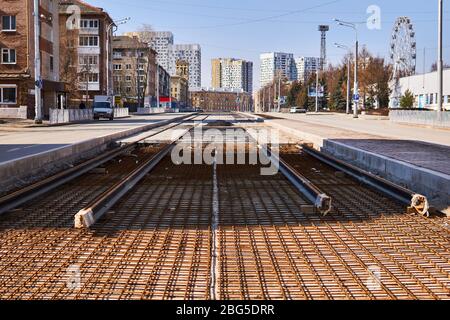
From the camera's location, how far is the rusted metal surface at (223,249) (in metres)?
5.73

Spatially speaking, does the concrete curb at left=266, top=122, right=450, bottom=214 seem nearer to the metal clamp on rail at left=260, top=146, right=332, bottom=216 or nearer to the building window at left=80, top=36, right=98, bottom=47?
the metal clamp on rail at left=260, top=146, right=332, bottom=216

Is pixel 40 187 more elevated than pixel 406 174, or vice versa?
pixel 406 174

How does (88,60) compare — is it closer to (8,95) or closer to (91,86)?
(91,86)

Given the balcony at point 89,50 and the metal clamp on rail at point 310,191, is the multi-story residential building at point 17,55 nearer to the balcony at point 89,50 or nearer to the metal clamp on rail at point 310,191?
the balcony at point 89,50

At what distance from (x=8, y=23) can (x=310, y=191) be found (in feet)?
166

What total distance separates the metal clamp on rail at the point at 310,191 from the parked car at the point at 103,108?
45124mm

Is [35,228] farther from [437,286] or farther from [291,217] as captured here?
[437,286]

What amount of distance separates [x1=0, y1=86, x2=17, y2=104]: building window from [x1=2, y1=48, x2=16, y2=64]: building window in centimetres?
254

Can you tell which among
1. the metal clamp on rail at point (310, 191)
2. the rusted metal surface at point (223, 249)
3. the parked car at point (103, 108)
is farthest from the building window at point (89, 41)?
the rusted metal surface at point (223, 249)

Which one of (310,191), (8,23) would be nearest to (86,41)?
(8,23)

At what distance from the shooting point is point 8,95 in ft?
181

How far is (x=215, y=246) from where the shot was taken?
7445mm

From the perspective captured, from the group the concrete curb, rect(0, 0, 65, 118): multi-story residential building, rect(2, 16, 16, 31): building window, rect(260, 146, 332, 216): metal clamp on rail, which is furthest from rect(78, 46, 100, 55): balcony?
rect(260, 146, 332, 216): metal clamp on rail
